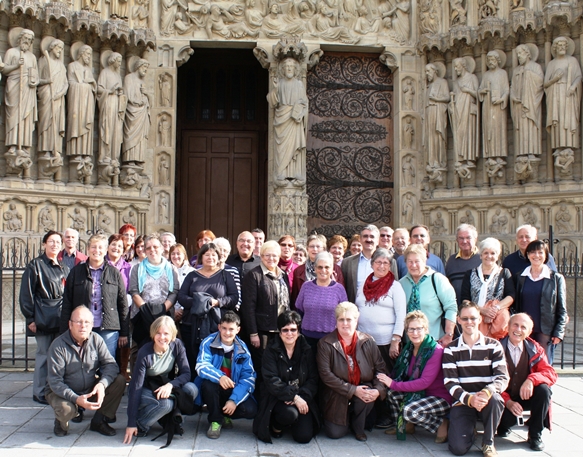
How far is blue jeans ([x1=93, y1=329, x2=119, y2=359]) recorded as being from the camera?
18.0 ft

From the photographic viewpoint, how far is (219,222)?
12.5m

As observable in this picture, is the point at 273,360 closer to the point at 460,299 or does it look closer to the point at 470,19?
the point at 460,299

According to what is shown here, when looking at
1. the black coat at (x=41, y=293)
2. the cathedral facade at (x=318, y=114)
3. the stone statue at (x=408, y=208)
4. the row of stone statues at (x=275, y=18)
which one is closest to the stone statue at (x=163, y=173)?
the cathedral facade at (x=318, y=114)

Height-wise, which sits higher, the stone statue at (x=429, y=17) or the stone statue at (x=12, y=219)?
the stone statue at (x=429, y=17)

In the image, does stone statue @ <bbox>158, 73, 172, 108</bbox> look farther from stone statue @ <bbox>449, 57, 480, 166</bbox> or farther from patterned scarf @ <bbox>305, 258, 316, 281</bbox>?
patterned scarf @ <bbox>305, 258, 316, 281</bbox>

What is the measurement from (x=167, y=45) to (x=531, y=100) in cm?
595

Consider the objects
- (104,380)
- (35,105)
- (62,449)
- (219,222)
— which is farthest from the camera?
(219,222)

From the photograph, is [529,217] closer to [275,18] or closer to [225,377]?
A: [275,18]

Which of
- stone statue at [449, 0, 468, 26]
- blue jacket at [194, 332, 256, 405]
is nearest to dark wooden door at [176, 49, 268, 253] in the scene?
stone statue at [449, 0, 468, 26]

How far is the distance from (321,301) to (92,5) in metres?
7.31

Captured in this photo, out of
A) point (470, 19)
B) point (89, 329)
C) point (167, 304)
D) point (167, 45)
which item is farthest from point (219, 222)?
point (89, 329)

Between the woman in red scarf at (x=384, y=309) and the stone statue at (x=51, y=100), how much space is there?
628cm

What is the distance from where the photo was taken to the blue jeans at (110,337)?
18.0 ft

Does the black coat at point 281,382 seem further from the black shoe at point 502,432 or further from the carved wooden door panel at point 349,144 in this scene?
the carved wooden door panel at point 349,144
